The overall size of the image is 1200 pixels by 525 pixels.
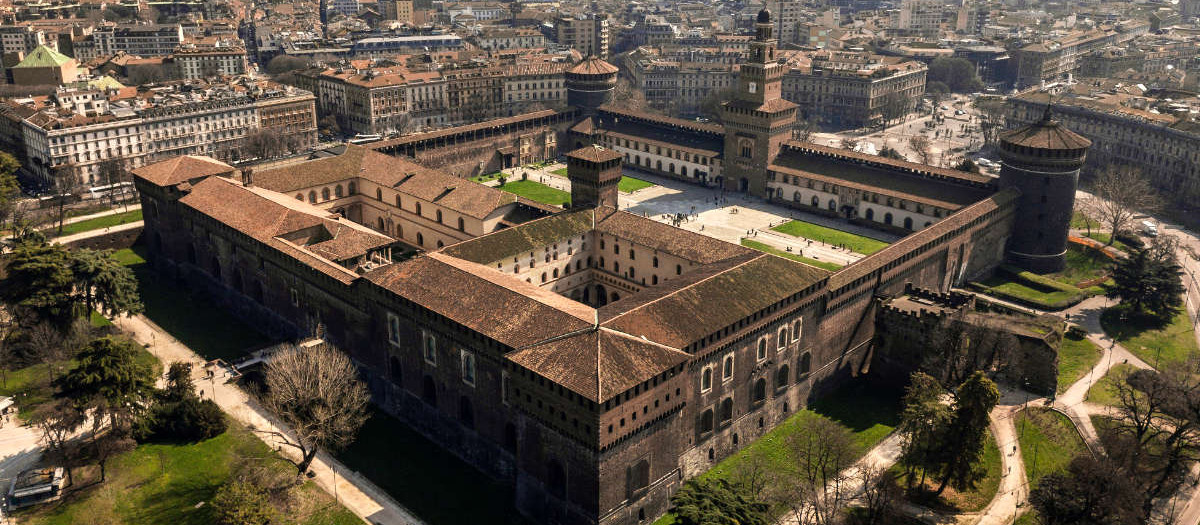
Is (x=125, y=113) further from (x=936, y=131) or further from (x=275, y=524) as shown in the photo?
(x=936, y=131)

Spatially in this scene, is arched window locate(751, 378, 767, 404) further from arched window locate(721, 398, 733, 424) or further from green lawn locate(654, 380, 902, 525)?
green lawn locate(654, 380, 902, 525)

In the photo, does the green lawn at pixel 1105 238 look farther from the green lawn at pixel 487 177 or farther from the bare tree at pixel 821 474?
the green lawn at pixel 487 177

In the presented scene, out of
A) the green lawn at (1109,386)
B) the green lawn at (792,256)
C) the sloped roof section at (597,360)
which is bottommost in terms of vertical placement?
the green lawn at (1109,386)

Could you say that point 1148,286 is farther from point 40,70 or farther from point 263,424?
point 40,70

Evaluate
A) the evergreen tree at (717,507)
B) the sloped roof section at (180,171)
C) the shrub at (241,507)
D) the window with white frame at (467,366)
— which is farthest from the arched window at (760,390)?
the sloped roof section at (180,171)

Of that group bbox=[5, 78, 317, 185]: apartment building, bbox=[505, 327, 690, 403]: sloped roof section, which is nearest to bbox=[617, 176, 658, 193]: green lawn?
bbox=[5, 78, 317, 185]: apartment building

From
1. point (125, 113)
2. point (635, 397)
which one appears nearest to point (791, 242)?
point (635, 397)

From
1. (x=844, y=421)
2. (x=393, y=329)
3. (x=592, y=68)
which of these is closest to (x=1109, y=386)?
(x=844, y=421)
